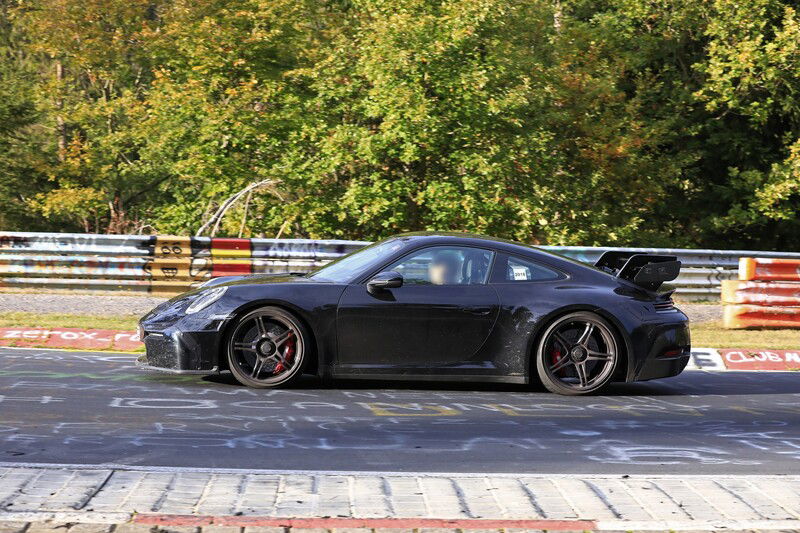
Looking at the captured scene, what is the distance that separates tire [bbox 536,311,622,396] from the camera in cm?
872

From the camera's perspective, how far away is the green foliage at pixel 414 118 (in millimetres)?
19938

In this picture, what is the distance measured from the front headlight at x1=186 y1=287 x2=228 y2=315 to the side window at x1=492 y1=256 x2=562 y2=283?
7.28 feet

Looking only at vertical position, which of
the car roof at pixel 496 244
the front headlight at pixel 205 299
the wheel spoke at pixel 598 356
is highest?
the car roof at pixel 496 244

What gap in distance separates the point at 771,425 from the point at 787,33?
16.6 meters

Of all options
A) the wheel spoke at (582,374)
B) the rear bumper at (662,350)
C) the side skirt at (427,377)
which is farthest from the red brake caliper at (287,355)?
the rear bumper at (662,350)

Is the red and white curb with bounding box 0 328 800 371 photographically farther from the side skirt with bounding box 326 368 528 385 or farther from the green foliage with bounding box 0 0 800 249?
the green foliage with bounding box 0 0 800 249

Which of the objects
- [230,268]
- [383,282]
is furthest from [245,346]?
[230,268]

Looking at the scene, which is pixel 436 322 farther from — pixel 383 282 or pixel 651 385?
pixel 651 385

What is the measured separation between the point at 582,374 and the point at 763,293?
6952 mm

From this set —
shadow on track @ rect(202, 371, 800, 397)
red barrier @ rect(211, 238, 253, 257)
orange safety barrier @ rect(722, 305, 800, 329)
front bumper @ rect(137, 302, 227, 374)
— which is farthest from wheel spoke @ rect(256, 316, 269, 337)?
orange safety barrier @ rect(722, 305, 800, 329)

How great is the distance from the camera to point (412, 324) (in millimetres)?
8508

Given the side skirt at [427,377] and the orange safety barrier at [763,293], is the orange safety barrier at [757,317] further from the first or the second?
the side skirt at [427,377]

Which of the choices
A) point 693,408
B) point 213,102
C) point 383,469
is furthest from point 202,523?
point 213,102

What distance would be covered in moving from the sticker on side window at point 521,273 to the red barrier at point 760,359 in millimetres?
3781
